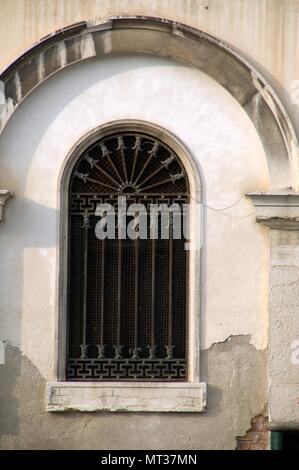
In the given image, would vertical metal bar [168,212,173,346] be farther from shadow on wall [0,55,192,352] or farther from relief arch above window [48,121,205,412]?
shadow on wall [0,55,192,352]

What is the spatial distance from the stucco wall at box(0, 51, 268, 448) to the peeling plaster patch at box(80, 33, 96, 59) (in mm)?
114

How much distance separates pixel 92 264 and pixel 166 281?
80 centimetres

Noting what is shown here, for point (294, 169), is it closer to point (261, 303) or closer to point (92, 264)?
point (261, 303)

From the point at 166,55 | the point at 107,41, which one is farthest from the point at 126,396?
the point at 107,41

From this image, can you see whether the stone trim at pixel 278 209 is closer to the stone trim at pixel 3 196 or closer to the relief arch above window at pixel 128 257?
the relief arch above window at pixel 128 257

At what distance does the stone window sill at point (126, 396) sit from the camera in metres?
12.0

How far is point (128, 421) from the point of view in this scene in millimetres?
11984

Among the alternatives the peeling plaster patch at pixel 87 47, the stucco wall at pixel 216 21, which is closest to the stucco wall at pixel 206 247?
the peeling plaster patch at pixel 87 47

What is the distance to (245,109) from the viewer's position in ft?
39.7

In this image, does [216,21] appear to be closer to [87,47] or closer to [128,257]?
[87,47]

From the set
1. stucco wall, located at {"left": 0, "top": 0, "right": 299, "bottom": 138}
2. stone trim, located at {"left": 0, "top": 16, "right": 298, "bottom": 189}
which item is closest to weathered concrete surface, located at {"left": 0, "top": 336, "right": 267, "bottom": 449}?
stone trim, located at {"left": 0, "top": 16, "right": 298, "bottom": 189}

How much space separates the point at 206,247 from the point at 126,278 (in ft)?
2.98

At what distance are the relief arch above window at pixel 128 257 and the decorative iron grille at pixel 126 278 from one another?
0.01 metres

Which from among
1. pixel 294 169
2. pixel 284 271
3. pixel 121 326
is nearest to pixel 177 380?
pixel 121 326
